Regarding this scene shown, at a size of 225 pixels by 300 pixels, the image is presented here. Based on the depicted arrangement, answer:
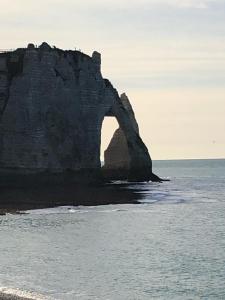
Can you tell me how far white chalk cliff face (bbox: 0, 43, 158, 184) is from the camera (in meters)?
81.7

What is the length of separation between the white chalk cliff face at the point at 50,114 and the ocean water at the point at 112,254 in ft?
91.8

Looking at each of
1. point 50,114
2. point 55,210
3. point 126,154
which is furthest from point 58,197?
point 126,154

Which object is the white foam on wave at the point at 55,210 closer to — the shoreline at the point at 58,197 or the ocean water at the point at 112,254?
the ocean water at the point at 112,254

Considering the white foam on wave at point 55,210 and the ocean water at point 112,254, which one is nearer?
the ocean water at point 112,254

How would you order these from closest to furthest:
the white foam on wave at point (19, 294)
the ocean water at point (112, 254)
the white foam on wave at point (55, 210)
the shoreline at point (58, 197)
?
the white foam on wave at point (19, 294), the ocean water at point (112, 254), the white foam on wave at point (55, 210), the shoreline at point (58, 197)

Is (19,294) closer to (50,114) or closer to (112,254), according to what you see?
(112,254)

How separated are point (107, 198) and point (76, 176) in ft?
70.6

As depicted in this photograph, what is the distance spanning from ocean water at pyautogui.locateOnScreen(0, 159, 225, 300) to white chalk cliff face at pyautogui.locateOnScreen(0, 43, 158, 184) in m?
28.0

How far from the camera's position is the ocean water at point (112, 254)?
2328 centimetres

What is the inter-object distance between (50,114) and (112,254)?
183ft

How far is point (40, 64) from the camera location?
85250mm

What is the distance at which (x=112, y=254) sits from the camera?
31688 mm

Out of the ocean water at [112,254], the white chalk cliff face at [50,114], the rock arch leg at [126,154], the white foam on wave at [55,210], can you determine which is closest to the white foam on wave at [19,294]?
the ocean water at [112,254]

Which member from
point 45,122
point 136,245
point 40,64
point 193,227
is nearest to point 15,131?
point 45,122
